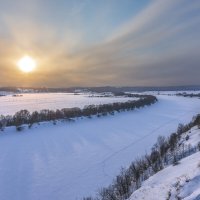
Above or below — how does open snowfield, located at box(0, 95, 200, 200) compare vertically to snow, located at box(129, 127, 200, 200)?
below

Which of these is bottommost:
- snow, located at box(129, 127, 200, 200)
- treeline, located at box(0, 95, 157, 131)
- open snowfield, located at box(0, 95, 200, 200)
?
open snowfield, located at box(0, 95, 200, 200)

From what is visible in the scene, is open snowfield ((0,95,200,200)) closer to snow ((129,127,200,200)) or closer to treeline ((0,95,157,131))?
treeline ((0,95,157,131))

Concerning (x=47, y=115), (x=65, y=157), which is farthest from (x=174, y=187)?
(x=47, y=115)

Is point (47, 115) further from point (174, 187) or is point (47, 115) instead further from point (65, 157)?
point (174, 187)

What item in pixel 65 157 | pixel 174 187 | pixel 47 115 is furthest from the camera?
pixel 47 115

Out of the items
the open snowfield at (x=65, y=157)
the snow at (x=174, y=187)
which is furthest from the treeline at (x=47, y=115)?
the snow at (x=174, y=187)

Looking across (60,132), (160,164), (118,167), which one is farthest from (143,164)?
(60,132)

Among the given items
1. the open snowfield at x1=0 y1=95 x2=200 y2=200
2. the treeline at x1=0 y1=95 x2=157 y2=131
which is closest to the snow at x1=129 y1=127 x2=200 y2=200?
the open snowfield at x1=0 y1=95 x2=200 y2=200

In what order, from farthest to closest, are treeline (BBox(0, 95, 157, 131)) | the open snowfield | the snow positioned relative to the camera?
treeline (BBox(0, 95, 157, 131))
the open snowfield
the snow

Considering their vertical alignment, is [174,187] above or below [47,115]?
above
